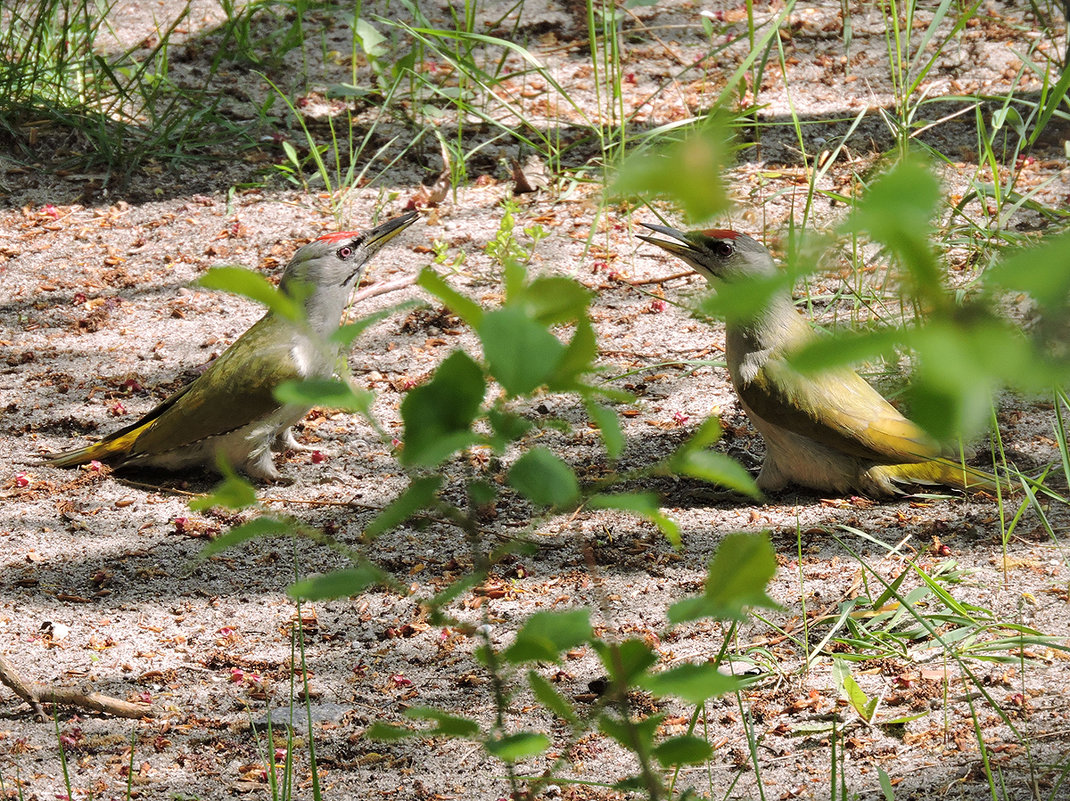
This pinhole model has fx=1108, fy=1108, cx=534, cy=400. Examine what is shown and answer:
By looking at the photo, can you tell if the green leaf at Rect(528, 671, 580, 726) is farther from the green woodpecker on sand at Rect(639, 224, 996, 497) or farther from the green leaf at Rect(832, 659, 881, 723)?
the green woodpecker on sand at Rect(639, 224, 996, 497)

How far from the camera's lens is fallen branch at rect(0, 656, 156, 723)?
2.65 meters

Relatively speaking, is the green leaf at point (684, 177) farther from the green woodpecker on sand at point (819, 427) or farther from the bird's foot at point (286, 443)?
the bird's foot at point (286, 443)

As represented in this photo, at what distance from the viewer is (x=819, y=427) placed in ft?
12.0

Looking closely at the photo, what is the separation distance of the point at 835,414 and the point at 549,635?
280 centimetres

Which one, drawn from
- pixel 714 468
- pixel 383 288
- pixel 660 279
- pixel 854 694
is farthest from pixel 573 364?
pixel 660 279

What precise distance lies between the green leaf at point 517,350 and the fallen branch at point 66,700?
218 centimetres

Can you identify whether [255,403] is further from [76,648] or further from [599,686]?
[599,686]

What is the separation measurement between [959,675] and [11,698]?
7.64ft

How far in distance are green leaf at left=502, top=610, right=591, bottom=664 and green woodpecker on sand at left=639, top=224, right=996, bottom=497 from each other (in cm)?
262

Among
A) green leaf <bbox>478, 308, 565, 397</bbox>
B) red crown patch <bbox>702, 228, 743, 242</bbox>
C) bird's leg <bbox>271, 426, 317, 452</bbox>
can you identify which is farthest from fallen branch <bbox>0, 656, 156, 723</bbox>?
red crown patch <bbox>702, 228, 743, 242</bbox>

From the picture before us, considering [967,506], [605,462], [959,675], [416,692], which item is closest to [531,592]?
[416,692]

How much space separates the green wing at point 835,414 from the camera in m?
3.61

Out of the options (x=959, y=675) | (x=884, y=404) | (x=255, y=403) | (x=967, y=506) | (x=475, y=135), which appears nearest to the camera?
(x=959, y=675)

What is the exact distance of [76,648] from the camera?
10.1 feet
